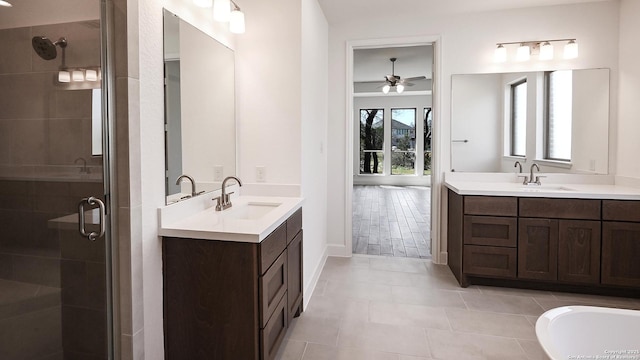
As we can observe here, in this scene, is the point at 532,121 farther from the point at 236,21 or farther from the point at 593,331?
the point at 236,21

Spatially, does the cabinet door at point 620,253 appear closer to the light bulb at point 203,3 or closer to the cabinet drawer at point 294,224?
the cabinet drawer at point 294,224

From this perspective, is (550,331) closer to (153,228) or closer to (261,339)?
(261,339)

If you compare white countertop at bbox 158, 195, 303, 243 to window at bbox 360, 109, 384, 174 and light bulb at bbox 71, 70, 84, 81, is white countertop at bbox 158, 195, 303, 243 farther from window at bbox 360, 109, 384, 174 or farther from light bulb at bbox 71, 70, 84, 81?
window at bbox 360, 109, 384, 174

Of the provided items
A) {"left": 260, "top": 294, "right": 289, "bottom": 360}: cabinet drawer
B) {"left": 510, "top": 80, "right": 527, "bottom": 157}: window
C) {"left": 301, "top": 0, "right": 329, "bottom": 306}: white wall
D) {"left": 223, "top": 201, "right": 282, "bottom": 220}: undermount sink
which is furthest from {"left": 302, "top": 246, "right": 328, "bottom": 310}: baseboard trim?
{"left": 510, "top": 80, "right": 527, "bottom": 157}: window

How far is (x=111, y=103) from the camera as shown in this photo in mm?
1457

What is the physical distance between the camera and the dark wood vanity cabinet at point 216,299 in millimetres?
1639

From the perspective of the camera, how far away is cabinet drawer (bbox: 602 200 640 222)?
2680 mm

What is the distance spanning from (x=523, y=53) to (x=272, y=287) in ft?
10.4

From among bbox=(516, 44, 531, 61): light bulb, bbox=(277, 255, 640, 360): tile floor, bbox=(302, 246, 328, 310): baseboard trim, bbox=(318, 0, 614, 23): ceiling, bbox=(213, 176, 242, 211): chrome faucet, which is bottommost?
bbox=(277, 255, 640, 360): tile floor

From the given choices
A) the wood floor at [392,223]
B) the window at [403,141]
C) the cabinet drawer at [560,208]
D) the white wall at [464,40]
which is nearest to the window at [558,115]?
the white wall at [464,40]

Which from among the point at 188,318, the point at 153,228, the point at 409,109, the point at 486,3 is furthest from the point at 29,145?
the point at 409,109

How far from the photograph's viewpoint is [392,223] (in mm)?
5586

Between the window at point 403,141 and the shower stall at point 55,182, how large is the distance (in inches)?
356

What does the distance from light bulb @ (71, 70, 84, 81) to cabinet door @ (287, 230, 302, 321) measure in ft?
4.42
